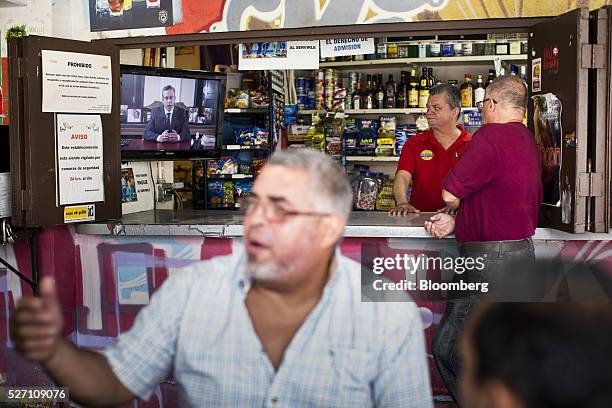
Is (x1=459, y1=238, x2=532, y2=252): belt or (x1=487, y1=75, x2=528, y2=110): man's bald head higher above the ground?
(x1=487, y1=75, x2=528, y2=110): man's bald head

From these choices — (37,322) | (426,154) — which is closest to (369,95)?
(426,154)

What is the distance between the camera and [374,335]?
73.2 inches

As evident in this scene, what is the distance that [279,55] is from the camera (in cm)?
495

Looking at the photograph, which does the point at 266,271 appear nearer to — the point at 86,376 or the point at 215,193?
the point at 86,376

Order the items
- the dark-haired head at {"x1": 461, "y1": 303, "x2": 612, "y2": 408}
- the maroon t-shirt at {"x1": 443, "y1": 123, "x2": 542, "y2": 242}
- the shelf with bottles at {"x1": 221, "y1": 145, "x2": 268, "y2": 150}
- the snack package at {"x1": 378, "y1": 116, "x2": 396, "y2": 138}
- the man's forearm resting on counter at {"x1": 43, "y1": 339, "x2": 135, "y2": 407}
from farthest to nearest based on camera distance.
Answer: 1. the snack package at {"x1": 378, "y1": 116, "x2": 396, "y2": 138}
2. the shelf with bottles at {"x1": 221, "y1": 145, "x2": 268, "y2": 150}
3. the maroon t-shirt at {"x1": 443, "y1": 123, "x2": 542, "y2": 242}
4. the man's forearm resting on counter at {"x1": 43, "y1": 339, "x2": 135, "y2": 407}
5. the dark-haired head at {"x1": 461, "y1": 303, "x2": 612, "y2": 408}

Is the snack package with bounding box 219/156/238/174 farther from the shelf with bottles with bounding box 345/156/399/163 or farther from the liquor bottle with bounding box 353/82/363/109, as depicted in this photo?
the liquor bottle with bounding box 353/82/363/109

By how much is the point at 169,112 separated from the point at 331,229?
3.65 metres

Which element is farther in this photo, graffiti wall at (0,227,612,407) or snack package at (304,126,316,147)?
snack package at (304,126,316,147)

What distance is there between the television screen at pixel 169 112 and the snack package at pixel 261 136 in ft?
3.39

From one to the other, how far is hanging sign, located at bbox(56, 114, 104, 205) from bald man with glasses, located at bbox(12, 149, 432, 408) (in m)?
2.60

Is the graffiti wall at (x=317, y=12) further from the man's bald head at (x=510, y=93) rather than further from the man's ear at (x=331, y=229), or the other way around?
the man's ear at (x=331, y=229)

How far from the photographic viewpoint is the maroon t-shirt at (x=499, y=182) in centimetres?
361

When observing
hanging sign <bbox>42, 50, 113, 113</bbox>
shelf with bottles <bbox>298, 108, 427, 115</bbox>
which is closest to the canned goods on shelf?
shelf with bottles <bbox>298, 108, 427, 115</bbox>

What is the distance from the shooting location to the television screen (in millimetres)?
4980
